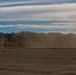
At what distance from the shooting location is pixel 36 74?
34688mm

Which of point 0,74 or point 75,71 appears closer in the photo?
point 0,74

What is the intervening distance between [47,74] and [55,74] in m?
0.72

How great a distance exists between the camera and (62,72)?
1407 inches

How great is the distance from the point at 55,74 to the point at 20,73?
10.6ft

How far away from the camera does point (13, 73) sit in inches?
1383

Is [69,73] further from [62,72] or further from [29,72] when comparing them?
[29,72]

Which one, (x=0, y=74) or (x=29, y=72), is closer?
(x=0, y=74)

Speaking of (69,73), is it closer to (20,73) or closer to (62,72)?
(62,72)

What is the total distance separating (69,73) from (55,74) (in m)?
1.43

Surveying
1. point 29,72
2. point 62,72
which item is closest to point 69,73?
point 62,72

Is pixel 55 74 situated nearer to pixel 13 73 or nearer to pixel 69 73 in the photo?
pixel 69 73

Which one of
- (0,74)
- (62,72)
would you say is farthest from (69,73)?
(0,74)

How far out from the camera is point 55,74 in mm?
34344

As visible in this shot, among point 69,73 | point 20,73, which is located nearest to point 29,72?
point 20,73
